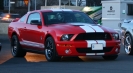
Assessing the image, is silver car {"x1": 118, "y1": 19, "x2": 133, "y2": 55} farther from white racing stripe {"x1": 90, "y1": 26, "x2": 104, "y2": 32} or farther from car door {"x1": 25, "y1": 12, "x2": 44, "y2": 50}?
car door {"x1": 25, "y1": 12, "x2": 44, "y2": 50}

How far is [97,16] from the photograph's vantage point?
47844 mm

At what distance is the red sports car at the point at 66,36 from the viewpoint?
1119 centimetres

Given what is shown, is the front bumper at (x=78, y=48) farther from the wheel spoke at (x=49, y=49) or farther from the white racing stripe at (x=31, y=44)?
the white racing stripe at (x=31, y=44)

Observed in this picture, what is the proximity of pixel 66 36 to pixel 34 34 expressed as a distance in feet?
5.07

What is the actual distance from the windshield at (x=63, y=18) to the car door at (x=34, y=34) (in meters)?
0.26

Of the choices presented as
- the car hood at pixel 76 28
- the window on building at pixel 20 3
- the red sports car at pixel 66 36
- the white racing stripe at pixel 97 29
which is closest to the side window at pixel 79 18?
the red sports car at pixel 66 36

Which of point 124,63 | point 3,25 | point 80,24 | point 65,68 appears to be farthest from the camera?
point 3,25

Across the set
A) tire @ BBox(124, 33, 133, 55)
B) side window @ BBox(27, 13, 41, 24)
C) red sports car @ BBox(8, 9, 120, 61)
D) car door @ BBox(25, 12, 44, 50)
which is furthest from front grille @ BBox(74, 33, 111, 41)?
tire @ BBox(124, 33, 133, 55)

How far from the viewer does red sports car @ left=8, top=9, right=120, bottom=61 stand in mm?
11188

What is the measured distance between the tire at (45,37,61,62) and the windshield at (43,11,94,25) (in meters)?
0.71

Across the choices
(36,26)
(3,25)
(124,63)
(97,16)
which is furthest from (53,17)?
(97,16)

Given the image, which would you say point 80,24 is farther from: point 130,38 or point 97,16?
point 97,16

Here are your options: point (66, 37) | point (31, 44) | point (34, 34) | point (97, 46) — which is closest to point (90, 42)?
point (97, 46)

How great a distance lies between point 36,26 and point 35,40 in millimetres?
379
